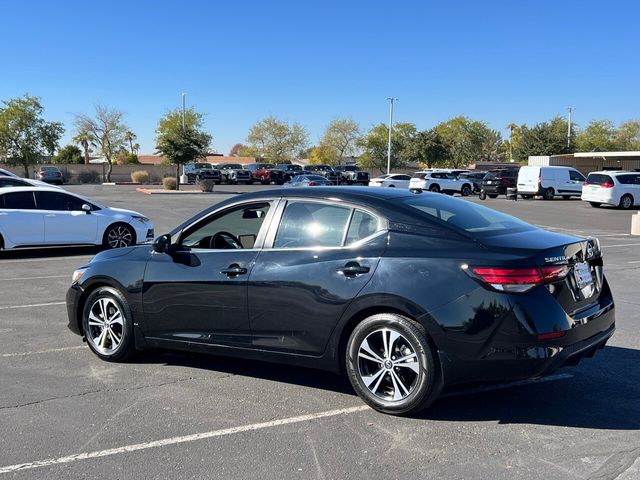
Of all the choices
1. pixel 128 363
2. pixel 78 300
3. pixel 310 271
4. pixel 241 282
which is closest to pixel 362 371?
pixel 310 271

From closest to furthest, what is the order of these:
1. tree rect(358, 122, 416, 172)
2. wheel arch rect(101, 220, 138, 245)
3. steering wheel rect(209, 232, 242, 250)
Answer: steering wheel rect(209, 232, 242, 250), wheel arch rect(101, 220, 138, 245), tree rect(358, 122, 416, 172)

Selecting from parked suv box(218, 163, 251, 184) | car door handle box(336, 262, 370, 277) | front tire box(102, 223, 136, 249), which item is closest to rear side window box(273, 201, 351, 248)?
car door handle box(336, 262, 370, 277)

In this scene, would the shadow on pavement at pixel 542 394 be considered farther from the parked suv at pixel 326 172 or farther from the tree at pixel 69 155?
the tree at pixel 69 155

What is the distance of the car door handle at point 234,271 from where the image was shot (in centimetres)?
497

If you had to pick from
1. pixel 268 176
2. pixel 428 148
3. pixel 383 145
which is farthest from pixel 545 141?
pixel 268 176

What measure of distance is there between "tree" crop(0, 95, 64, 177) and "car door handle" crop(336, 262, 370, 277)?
172ft

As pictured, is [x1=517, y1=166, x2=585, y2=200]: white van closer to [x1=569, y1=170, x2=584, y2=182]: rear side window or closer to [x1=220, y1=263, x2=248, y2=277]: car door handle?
[x1=569, y1=170, x2=584, y2=182]: rear side window

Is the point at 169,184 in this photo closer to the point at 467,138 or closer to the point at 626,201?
the point at 626,201

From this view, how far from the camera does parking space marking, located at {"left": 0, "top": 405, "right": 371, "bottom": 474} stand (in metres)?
3.76

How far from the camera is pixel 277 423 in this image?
4379 mm

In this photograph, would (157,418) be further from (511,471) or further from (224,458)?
(511,471)

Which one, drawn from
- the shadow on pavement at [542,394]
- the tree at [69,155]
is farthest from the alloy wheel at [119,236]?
the tree at [69,155]

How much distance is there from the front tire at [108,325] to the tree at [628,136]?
102 metres

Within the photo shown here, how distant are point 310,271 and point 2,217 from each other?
9.79 m
